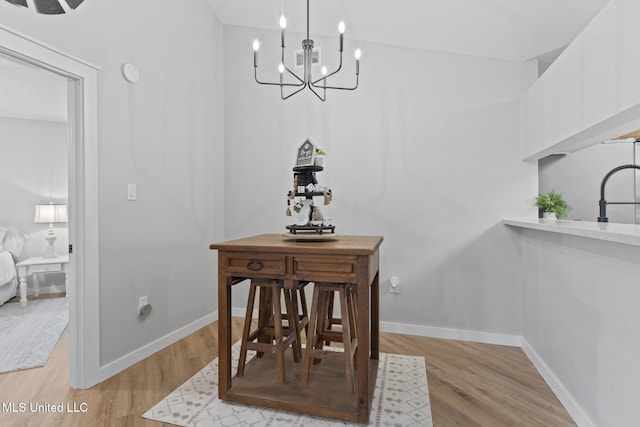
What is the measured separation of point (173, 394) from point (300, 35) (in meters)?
3.03

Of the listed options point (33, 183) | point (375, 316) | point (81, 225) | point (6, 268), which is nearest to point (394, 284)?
point (375, 316)

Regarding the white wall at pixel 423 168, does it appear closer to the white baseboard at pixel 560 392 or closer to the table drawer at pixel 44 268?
the white baseboard at pixel 560 392

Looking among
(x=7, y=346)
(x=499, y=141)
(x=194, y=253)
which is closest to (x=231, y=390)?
(x=194, y=253)

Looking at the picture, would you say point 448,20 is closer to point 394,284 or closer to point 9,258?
point 394,284

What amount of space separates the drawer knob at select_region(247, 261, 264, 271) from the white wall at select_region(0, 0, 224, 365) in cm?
106

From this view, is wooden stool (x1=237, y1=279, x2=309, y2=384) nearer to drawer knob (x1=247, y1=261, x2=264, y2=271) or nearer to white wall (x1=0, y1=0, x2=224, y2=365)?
drawer knob (x1=247, y1=261, x2=264, y2=271)

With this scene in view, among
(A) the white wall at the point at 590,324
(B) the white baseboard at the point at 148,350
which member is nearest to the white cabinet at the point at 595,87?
(A) the white wall at the point at 590,324

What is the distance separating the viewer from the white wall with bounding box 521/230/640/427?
133 centimetres

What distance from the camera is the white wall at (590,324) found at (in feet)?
4.38

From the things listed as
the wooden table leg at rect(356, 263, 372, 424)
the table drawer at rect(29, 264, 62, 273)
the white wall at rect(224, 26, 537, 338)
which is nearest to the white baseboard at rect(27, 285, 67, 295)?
the table drawer at rect(29, 264, 62, 273)

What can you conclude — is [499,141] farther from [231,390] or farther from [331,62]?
[231,390]

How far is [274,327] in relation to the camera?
2.09 meters

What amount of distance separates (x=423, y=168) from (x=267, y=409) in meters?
2.13

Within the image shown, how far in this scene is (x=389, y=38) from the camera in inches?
114
